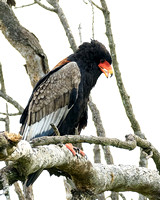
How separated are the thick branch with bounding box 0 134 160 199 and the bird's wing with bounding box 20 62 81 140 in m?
1.47

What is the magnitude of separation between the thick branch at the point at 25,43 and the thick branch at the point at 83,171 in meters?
2.28

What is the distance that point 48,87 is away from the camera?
6219 mm

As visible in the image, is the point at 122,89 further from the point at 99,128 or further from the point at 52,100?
the point at 52,100

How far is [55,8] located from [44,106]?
163 cm

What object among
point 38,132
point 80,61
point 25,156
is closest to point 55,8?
point 80,61

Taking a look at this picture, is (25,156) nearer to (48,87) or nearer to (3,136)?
(3,136)

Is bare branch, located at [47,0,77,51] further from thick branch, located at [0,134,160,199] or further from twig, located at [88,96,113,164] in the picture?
thick branch, located at [0,134,160,199]

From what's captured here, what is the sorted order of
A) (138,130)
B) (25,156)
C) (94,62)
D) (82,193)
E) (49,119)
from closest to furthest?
(25,156), (82,193), (138,130), (49,119), (94,62)

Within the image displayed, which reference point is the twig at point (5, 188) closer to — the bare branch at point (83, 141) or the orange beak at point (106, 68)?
the bare branch at point (83, 141)

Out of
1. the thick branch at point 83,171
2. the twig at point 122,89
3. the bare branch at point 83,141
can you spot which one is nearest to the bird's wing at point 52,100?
the twig at point 122,89

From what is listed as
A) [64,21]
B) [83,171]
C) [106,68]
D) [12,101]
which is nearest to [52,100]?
[12,101]

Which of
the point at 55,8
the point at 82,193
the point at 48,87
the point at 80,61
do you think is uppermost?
the point at 55,8

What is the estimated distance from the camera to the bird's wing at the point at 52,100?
19.6 ft

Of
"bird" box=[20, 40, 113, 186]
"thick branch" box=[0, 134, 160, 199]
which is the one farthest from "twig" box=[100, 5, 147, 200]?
"bird" box=[20, 40, 113, 186]
